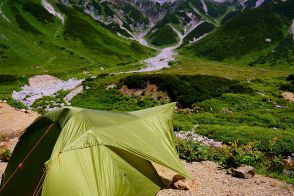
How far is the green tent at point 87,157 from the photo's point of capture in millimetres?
12648

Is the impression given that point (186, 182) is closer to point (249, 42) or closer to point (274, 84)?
point (274, 84)

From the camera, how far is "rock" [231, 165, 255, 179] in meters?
18.8

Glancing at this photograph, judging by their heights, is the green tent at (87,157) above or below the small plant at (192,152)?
above

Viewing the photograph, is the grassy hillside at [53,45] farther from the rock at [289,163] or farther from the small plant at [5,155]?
the rock at [289,163]

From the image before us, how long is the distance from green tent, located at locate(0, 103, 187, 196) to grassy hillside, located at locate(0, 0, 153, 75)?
61291 millimetres

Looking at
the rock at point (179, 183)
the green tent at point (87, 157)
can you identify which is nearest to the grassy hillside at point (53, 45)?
the green tent at point (87, 157)

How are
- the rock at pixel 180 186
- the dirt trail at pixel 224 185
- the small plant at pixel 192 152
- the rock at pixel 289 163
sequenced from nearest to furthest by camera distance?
the rock at pixel 180 186, the dirt trail at pixel 224 185, the rock at pixel 289 163, the small plant at pixel 192 152

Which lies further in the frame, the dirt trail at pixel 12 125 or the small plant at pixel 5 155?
the dirt trail at pixel 12 125

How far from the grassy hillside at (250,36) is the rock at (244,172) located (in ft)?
384

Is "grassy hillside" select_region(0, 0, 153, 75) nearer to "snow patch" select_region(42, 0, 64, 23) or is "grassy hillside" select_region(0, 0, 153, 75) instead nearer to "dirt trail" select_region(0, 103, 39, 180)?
"snow patch" select_region(42, 0, 64, 23)

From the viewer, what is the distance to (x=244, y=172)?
1878 cm

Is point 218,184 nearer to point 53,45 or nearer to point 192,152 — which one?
point 192,152

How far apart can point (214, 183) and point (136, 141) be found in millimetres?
5121

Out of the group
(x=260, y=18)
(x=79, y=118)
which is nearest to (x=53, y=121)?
(x=79, y=118)
